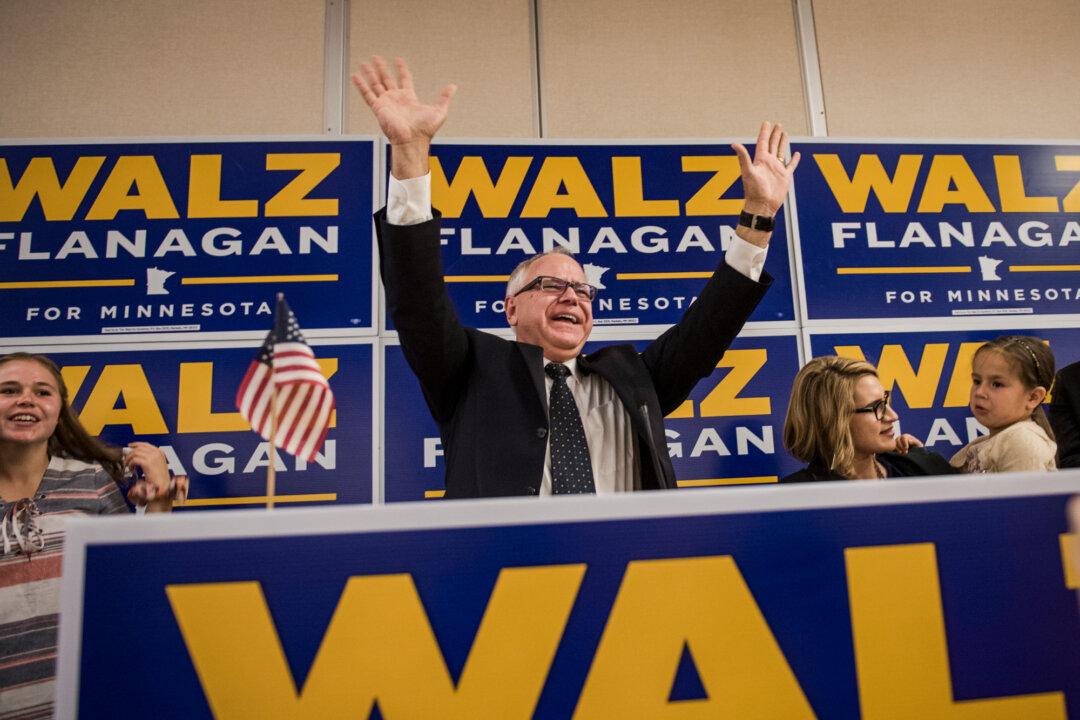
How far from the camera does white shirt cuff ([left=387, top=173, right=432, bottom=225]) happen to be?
148 centimetres

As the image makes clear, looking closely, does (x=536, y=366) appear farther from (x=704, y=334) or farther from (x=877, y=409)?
(x=877, y=409)

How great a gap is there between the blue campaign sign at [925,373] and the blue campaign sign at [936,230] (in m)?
0.09

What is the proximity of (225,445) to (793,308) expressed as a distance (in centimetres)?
189

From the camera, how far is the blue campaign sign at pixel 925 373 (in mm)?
2783

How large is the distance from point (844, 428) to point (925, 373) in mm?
818

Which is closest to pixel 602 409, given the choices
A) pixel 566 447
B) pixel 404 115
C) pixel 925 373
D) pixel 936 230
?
pixel 566 447

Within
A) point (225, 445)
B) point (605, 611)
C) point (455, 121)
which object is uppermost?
point (455, 121)

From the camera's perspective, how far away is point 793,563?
89 centimetres

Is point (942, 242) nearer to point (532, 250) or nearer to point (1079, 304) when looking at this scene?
point (1079, 304)

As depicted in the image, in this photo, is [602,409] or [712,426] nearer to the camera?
[602,409]

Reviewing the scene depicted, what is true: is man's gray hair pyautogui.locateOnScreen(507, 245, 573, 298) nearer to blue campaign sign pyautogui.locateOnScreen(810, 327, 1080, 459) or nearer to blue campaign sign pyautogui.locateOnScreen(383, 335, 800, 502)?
blue campaign sign pyautogui.locateOnScreen(383, 335, 800, 502)

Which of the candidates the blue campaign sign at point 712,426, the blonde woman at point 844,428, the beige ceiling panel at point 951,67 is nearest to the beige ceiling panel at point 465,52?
the blue campaign sign at point 712,426

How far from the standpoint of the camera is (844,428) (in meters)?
2.17

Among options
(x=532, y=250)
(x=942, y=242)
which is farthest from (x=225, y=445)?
(x=942, y=242)
